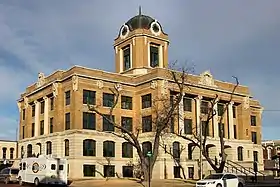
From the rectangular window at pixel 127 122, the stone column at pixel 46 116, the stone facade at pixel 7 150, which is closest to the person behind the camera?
the rectangular window at pixel 127 122

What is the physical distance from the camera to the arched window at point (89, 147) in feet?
200

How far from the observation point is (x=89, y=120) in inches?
2458

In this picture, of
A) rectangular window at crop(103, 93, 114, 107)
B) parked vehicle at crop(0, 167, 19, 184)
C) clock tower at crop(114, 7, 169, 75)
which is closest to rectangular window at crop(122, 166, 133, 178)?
rectangular window at crop(103, 93, 114, 107)

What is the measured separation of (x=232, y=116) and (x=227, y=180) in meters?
39.2

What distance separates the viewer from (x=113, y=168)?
63469 millimetres

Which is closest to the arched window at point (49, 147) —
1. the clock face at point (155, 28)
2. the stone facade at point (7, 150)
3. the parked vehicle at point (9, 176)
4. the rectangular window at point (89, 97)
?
the rectangular window at point (89, 97)

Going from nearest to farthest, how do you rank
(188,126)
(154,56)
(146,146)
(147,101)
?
(146,146) < (147,101) < (188,126) < (154,56)

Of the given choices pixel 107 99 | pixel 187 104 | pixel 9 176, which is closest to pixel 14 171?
pixel 9 176

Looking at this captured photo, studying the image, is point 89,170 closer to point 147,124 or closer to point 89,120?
point 89,120

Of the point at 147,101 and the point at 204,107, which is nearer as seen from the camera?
the point at 147,101

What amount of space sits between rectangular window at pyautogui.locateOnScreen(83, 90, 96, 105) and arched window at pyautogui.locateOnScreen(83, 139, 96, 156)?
546cm

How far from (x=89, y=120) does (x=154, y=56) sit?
64.4ft

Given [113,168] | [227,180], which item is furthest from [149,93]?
[227,180]

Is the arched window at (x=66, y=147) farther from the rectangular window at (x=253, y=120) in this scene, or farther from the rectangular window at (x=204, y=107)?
the rectangular window at (x=253, y=120)
